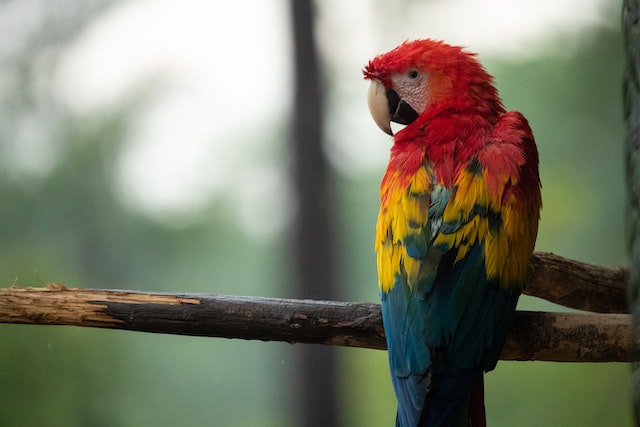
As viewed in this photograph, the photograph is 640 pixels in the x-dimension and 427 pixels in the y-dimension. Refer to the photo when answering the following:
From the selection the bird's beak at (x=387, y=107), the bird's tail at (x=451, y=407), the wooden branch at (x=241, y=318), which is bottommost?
the bird's tail at (x=451, y=407)

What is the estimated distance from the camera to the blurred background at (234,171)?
2061 millimetres

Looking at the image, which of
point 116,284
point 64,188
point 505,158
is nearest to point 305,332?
point 505,158

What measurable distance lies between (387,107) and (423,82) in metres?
0.12

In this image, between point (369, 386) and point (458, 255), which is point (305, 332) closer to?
point (458, 255)

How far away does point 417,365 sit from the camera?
1.11 meters

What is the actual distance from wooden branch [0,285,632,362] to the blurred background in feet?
2.76

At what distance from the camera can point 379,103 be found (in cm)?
155

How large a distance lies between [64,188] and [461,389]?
4.82 ft

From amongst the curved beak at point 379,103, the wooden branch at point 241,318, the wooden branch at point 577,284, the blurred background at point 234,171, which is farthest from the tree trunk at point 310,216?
the wooden branch at point 241,318

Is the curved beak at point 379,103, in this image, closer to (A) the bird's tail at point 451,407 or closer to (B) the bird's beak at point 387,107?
(B) the bird's beak at point 387,107

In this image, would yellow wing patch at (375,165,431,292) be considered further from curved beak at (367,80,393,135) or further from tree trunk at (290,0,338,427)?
tree trunk at (290,0,338,427)

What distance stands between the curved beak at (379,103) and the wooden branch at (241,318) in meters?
0.50

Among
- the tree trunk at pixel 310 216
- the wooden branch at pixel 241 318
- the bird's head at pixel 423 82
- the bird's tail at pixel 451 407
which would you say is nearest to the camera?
the bird's tail at pixel 451 407

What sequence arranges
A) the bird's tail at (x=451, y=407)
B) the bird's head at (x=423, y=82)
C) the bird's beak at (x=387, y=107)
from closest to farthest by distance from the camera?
1. the bird's tail at (x=451, y=407)
2. the bird's head at (x=423, y=82)
3. the bird's beak at (x=387, y=107)
